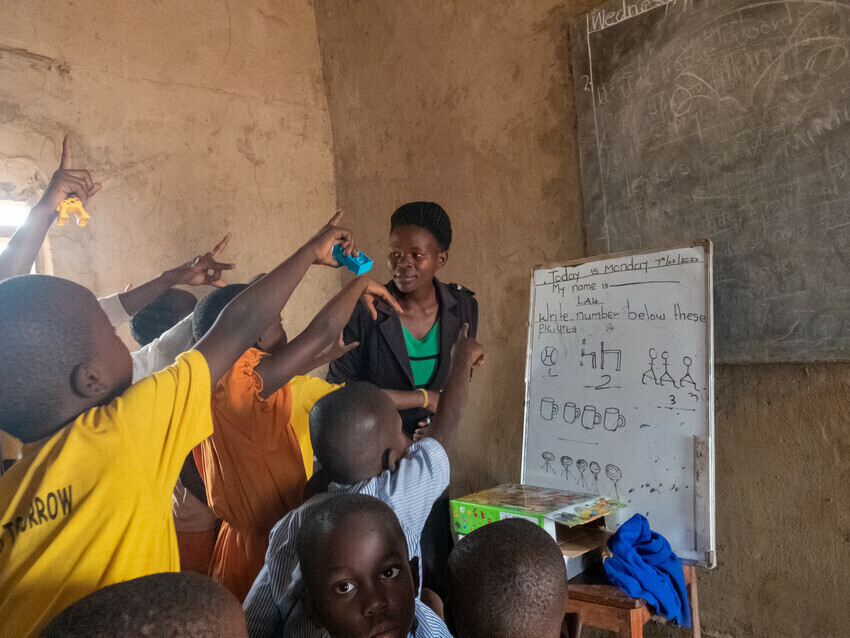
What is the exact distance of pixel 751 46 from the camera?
224 cm

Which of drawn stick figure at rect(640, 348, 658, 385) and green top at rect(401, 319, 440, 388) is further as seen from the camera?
green top at rect(401, 319, 440, 388)

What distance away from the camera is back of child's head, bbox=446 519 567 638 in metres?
1.04

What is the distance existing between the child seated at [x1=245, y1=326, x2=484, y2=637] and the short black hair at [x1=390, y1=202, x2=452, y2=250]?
120 cm

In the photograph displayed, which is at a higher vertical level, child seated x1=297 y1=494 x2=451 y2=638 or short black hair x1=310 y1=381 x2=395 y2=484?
short black hair x1=310 y1=381 x2=395 y2=484

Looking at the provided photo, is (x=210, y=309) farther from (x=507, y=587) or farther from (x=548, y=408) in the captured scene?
(x=548, y=408)

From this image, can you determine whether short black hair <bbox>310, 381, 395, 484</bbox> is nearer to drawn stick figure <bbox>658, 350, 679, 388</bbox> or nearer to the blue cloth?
the blue cloth

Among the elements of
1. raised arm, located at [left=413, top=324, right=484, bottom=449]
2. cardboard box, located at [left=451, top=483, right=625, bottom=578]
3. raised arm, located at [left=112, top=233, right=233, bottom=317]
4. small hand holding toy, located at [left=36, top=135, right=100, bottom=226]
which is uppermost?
small hand holding toy, located at [left=36, top=135, right=100, bottom=226]

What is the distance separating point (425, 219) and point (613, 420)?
106 cm

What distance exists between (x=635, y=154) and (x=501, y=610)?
2082 mm

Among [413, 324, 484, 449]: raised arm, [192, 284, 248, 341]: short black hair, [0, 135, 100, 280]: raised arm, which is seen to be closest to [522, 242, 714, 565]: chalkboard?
[413, 324, 484, 449]: raised arm

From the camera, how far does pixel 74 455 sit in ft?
2.94

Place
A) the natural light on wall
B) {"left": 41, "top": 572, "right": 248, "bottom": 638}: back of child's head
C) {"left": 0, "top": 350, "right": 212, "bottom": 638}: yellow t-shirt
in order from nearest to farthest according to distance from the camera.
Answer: {"left": 41, "top": 572, "right": 248, "bottom": 638}: back of child's head
{"left": 0, "top": 350, "right": 212, "bottom": 638}: yellow t-shirt
the natural light on wall

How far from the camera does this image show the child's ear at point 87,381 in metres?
0.94

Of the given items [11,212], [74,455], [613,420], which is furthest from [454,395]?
[11,212]
